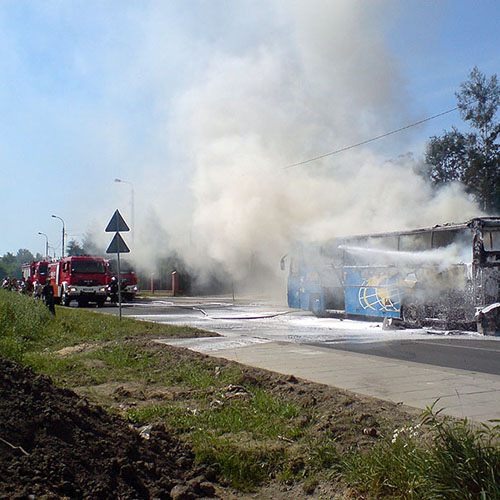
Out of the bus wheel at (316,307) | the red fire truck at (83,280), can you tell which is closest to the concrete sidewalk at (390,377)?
the bus wheel at (316,307)

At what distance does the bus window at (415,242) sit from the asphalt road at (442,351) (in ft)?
10.3

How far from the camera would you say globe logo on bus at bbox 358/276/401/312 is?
16969mm

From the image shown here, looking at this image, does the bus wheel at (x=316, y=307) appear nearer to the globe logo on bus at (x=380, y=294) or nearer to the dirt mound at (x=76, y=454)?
the globe logo on bus at (x=380, y=294)

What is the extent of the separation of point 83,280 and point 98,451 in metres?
26.6

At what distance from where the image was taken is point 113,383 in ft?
25.4

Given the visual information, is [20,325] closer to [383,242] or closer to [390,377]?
[390,377]

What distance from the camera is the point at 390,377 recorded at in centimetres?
806

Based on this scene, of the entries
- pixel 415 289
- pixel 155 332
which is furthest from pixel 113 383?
pixel 415 289

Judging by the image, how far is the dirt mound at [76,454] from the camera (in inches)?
137

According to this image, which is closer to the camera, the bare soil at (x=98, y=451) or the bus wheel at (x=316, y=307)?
the bare soil at (x=98, y=451)

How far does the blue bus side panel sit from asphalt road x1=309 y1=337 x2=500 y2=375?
3028mm

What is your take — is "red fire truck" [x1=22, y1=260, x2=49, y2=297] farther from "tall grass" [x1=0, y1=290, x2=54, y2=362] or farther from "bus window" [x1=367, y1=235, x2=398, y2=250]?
"bus window" [x1=367, y1=235, x2=398, y2=250]

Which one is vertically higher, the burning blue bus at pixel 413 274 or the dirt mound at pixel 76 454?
the burning blue bus at pixel 413 274

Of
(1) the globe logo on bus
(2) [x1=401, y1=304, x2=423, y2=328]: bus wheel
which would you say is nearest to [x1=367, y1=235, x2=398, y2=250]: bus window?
(1) the globe logo on bus
